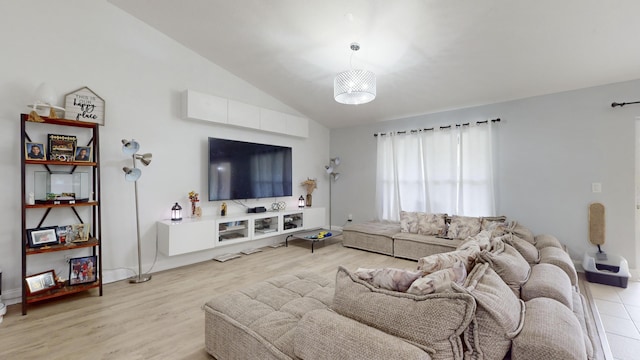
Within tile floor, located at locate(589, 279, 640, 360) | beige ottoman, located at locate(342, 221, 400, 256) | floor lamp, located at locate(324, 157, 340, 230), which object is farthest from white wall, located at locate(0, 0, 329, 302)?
tile floor, located at locate(589, 279, 640, 360)

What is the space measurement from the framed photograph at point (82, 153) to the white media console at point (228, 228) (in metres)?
1.11

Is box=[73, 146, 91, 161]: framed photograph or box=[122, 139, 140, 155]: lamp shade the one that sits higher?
box=[122, 139, 140, 155]: lamp shade

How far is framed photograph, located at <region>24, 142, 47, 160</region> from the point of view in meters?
2.58

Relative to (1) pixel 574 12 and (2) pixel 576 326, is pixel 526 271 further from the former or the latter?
(1) pixel 574 12

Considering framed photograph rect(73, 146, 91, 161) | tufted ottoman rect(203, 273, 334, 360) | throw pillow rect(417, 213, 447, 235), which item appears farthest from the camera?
throw pillow rect(417, 213, 447, 235)

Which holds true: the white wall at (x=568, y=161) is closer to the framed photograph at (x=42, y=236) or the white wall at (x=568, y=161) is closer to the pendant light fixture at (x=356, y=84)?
the pendant light fixture at (x=356, y=84)

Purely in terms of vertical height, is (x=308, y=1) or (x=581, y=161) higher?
(x=308, y=1)

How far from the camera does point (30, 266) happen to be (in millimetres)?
2803

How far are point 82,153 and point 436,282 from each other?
11.5 ft

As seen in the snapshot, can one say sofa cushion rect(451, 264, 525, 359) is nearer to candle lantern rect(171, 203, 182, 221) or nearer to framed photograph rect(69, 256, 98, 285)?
framed photograph rect(69, 256, 98, 285)

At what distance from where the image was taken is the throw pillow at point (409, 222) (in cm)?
450

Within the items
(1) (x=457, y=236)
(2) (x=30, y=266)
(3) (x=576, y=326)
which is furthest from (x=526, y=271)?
(2) (x=30, y=266)

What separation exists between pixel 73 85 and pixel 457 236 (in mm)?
5119

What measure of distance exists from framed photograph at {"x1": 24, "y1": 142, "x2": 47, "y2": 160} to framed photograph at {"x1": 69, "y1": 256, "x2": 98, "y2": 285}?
105cm
